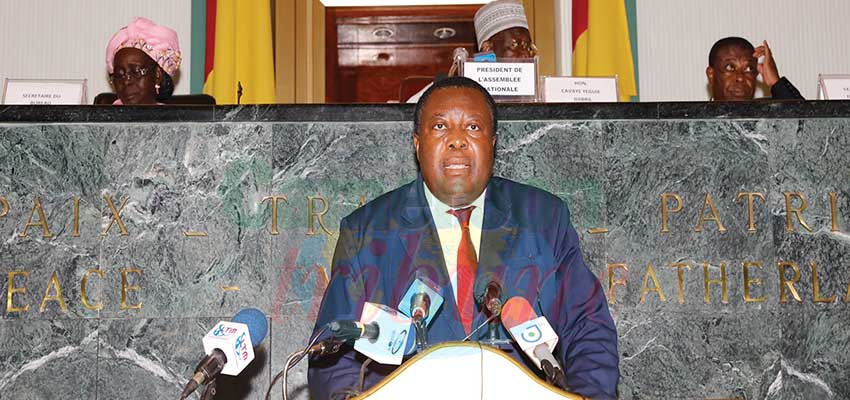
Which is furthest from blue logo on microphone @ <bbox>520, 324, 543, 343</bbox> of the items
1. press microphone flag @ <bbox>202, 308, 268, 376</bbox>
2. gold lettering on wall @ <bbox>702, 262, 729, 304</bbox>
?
gold lettering on wall @ <bbox>702, 262, 729, 304</bbox>

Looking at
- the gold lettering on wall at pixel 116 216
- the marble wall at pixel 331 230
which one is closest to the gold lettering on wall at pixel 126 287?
the marble wall at pixel 331 230

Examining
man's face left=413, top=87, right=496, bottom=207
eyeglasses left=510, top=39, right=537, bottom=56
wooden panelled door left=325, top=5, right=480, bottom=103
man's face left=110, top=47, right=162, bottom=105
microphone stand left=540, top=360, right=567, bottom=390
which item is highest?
wooden panelled door left=325, top=5, right=480, bottom=103

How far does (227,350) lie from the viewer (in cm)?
260

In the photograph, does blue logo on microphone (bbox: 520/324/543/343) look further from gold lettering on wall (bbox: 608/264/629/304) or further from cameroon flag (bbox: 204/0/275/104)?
cameroon flag (bbox: 204/0/275/104)

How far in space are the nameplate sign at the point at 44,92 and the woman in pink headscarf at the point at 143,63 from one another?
201 mm

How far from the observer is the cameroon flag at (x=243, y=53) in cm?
685

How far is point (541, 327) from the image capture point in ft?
8.75

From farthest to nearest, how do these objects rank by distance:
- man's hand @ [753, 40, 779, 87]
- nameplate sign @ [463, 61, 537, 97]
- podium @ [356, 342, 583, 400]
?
man's hand @ [753, 40, 779, 87]
nameplate sign @ [463, 61, 537, 97]
podium @ [356, 342, 583, 400]

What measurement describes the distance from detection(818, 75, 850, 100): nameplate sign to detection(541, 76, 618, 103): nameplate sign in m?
1.11

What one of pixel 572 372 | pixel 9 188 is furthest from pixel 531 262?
pixel 9 188

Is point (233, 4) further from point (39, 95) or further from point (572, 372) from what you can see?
point (572, 372)

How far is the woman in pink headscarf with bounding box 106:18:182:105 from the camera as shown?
220 inches

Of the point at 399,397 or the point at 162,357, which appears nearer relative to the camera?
the point at 399,397

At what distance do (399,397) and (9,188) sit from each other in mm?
2918
